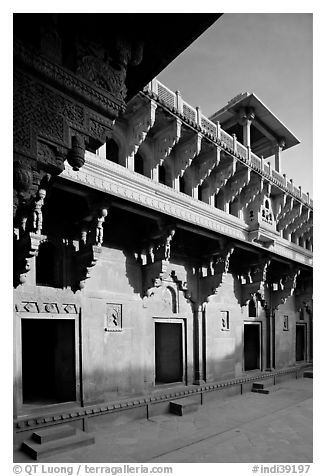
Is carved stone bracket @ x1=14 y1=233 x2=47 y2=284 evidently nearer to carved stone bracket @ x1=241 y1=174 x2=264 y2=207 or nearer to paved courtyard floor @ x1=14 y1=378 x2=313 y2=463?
paved courtyard floor @ x1=14 y1=378 x2=313 y2=463

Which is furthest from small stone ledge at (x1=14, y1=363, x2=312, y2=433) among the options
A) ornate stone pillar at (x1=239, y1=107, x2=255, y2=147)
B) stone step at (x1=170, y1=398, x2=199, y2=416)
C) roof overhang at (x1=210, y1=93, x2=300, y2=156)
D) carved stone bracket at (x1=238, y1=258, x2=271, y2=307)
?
roof overhang at (x1=210, y1=93, x2=300, y2=156)

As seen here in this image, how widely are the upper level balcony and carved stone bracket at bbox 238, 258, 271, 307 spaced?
0.69m

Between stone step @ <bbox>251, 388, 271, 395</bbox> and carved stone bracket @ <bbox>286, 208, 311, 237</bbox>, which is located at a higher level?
carved stone bracket @ <bbox>286, 208, 311, 237</bbox>

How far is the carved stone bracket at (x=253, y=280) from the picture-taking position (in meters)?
12.0

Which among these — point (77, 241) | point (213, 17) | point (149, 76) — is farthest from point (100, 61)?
point (77, 241)

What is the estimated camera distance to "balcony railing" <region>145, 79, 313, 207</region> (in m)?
8.43

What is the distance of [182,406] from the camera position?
28.0 ft

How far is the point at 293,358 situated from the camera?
48.0 ft

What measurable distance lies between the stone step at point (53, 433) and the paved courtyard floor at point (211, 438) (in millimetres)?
344

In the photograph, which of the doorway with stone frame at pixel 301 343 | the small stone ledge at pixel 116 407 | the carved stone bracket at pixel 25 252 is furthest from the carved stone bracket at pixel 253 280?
the carved stone bracket at pixel 25 252

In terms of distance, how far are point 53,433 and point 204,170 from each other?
6.95 meters

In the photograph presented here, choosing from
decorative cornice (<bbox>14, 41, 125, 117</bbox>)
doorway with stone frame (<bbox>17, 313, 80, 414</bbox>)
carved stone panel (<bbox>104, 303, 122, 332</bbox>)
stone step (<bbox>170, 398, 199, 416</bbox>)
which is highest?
decorative cornice (<bbox>14, 41, 125, 117</bbox>)

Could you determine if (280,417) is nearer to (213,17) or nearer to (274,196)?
(274,196)

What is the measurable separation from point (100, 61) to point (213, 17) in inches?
39.7
